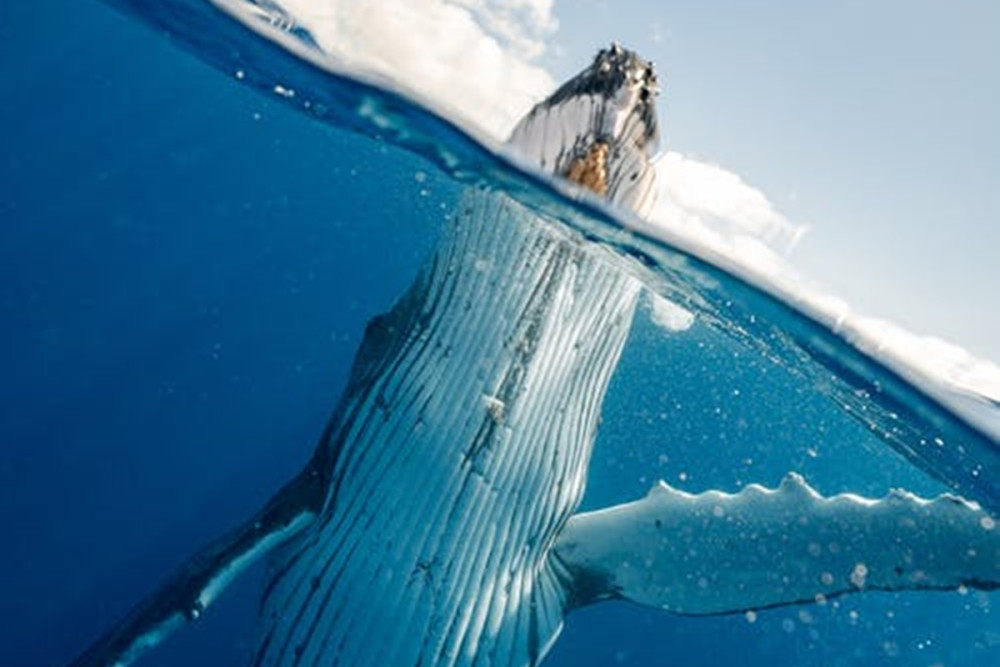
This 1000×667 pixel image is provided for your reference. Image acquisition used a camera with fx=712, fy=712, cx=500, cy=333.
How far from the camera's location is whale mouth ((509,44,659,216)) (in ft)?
12.5

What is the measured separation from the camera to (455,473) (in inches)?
126

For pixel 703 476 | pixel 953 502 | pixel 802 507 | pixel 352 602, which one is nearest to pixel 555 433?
pixel 352 602

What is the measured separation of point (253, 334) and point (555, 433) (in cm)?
5425

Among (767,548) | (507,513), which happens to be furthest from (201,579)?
(767,548)

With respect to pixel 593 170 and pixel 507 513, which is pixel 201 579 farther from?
pixel 593 170

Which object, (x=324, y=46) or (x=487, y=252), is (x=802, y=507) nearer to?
(x=487, y=252)

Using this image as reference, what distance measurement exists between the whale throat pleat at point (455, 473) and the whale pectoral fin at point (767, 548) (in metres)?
0.48

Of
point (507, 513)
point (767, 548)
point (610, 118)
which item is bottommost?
point (507, 513)

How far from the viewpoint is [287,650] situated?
10.6 ft

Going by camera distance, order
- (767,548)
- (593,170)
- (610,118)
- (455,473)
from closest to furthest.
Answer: (455,473) → (610,118) → (767,548) → (593,170)

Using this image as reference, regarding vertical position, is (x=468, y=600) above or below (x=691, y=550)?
below

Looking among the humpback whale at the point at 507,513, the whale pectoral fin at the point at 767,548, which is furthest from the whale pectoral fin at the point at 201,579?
the whale pectoral fin at the point at 767,548

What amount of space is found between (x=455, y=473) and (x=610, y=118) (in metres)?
2.03

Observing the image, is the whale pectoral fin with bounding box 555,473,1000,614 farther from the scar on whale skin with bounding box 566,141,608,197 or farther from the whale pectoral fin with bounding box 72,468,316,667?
the scar on whale skin with bounding box 566,141,608,197
